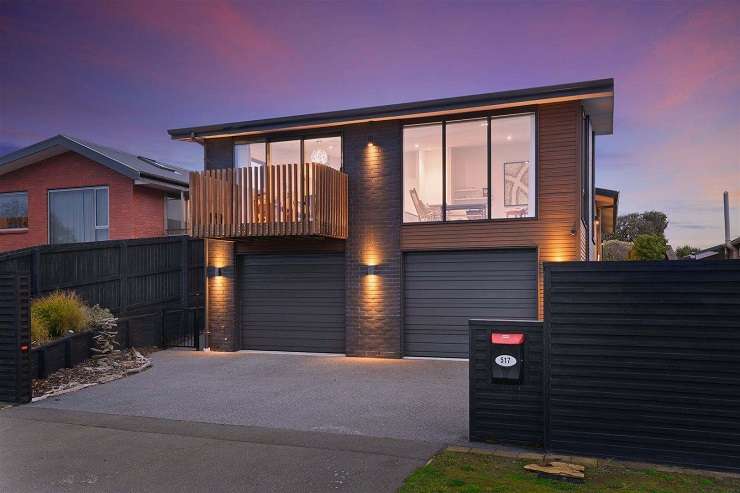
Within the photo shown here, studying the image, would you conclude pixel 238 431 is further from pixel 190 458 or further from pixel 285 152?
pixel 285 152

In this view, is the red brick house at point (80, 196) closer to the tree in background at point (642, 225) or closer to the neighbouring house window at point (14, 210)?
the neighbouring house window at point (14, 210)

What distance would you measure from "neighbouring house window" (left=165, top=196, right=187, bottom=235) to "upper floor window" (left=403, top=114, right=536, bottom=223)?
10.4 metres

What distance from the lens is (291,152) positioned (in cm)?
1416

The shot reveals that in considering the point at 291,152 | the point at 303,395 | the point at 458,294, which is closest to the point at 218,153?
the point at 291,152

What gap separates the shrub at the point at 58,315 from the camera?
36.0ft

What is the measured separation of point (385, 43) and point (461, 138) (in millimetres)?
5410

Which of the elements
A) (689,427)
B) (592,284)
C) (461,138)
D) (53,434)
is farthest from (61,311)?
(689,427)

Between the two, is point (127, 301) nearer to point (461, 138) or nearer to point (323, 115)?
point (323, 115)

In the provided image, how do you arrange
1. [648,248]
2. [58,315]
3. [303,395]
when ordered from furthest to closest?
[648,248]
[58,315]
[303,395]

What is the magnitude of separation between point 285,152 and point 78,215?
9.11m

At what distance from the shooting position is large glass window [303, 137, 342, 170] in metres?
13.6

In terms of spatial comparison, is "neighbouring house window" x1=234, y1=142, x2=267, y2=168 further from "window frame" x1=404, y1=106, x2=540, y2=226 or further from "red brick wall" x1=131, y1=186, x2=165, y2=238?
"red brick wall" x1=131, y1=186, x2=165, y2=238

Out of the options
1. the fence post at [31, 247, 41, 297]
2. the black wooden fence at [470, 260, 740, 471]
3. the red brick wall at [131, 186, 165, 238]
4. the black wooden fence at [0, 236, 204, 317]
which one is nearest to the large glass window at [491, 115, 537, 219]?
the black wooden fence at [470, 260, 740, 471]

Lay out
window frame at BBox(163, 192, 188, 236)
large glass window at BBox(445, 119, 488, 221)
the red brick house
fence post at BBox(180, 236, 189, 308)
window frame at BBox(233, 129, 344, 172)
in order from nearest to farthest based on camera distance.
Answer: large glass window at BBox(445, 119, 488, 221)
window frame at BBox(233, 129, 344, 172)
fence post at BBox(180, 236, 189, 308)
the red brick house
window frame at BBox(163, 192, 188, 236)
